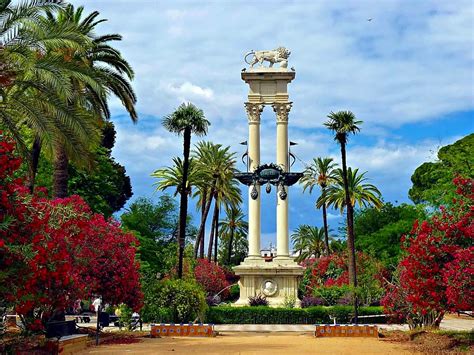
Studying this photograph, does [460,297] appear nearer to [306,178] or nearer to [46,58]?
[46,58]

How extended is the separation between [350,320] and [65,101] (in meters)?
25.1

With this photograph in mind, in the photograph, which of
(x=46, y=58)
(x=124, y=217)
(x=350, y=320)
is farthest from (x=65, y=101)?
(x=124, y=217)

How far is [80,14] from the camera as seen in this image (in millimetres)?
30625

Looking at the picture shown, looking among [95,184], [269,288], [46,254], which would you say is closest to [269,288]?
[269,288]

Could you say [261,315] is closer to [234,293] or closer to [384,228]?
[234,293]

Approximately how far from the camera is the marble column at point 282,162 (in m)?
46.0

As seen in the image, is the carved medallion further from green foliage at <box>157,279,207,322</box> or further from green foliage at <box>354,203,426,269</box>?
green foliage at <box>354,203,426,269</box>

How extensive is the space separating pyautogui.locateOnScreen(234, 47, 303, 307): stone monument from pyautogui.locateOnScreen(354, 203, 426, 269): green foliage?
13.4m

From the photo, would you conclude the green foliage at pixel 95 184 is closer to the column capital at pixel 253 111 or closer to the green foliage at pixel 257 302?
the column capital at pixel 253 111

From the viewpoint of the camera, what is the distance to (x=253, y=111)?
47562 mm

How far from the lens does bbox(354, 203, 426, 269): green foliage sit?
64625 mm

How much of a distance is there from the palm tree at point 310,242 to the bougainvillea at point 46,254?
214ft

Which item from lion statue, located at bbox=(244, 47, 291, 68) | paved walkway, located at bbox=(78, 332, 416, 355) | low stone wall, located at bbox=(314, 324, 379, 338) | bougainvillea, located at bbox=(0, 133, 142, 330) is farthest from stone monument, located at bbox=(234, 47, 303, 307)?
bougainvillea, located at bbox=(0, 133, 142, 330)

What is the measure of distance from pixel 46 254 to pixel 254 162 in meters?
32.7
